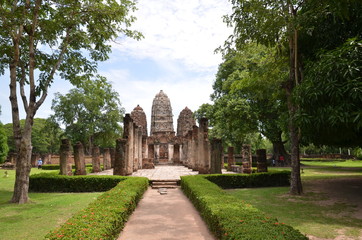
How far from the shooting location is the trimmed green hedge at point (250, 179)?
1454 centimetres

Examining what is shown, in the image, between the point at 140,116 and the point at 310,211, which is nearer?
the point at 310,211

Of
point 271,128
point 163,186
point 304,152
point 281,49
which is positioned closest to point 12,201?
point 163,186

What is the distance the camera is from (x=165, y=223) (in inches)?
292

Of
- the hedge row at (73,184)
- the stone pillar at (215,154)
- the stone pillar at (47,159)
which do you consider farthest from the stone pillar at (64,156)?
the stone pillar at (47,159)

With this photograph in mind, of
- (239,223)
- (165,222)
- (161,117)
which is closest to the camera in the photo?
(239,223)

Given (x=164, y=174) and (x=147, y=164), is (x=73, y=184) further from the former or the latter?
(x=147, y=164)

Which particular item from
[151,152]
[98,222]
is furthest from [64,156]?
[151,152]

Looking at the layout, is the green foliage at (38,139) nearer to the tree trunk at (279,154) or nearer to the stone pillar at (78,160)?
the stone pillar at (78,160)

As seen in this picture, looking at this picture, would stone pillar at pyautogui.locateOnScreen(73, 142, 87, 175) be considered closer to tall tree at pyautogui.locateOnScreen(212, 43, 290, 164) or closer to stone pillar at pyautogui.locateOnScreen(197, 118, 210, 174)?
stone pillar at pyautogui.locateOnScreen(197, 118, 210, 174)

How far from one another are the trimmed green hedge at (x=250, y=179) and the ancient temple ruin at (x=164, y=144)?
5.34ft

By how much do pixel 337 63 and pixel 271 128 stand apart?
1793 centimetres

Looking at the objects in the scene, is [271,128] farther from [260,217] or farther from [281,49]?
[260,217]

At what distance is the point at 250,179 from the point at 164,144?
27580 millimetres

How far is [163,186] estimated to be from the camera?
14812mm
